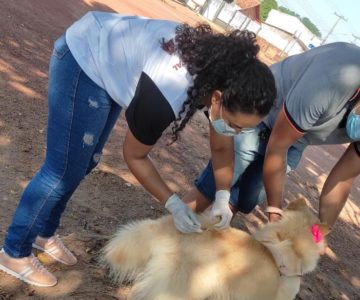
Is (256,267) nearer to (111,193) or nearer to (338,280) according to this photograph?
(111,193)

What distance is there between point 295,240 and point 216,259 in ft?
1.59

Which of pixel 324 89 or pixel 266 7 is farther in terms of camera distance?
pixel 266 7

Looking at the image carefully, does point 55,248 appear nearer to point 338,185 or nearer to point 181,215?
point 181,215

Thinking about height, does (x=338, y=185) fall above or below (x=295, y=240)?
above

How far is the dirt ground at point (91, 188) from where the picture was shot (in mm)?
2848

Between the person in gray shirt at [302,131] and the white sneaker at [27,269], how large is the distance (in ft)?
3.48

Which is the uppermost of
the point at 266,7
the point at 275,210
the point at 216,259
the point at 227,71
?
the point at 266,7

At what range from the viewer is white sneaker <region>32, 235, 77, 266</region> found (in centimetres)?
281

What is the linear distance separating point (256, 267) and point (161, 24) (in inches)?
53.6

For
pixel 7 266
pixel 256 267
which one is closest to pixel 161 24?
pixel 256 267

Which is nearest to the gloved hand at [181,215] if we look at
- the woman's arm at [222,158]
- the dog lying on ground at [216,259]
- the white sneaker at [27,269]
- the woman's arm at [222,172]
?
the dog lying on ground at [216,259]

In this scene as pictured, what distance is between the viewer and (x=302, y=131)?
2461 millimetres

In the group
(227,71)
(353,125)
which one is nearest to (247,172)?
(353,125)

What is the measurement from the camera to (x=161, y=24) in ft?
7.03
